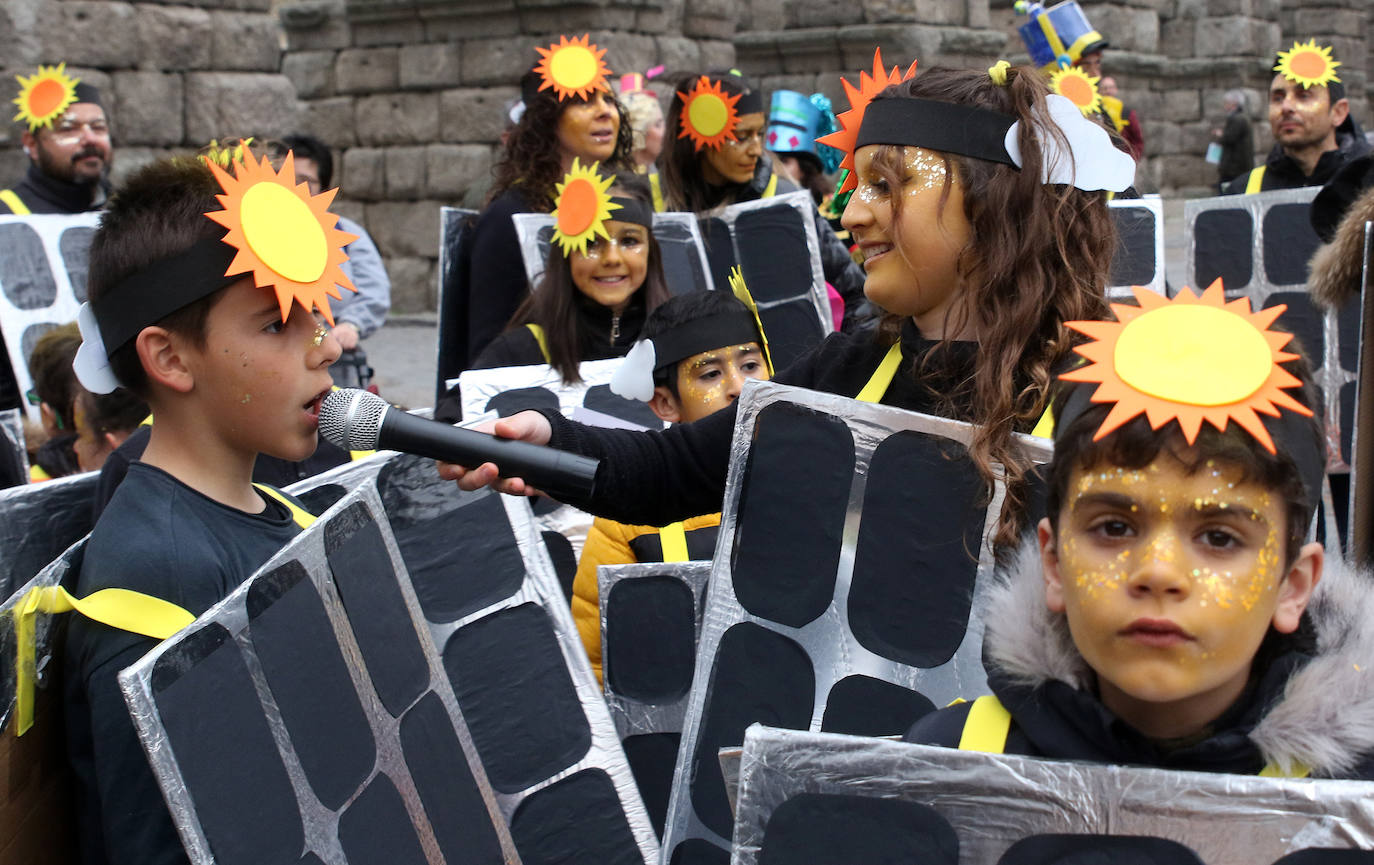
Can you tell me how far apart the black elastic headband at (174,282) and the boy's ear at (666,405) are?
1571 mm

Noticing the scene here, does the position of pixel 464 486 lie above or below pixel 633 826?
above

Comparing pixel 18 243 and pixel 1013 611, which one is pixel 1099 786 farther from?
pixel 18 243

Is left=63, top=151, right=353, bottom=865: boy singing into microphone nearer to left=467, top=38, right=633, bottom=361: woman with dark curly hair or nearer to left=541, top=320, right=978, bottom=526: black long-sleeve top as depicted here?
left=541, top=320, right=978, bottom=526: black long-sleeve top

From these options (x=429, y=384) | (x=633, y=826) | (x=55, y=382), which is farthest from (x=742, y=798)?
(x=429, y=384)

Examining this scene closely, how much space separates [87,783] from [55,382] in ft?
7.30

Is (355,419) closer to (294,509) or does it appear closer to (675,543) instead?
(294,509)

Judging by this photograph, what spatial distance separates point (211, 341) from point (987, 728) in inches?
48.9

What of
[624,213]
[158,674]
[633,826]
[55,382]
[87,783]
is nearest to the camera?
[158,674]

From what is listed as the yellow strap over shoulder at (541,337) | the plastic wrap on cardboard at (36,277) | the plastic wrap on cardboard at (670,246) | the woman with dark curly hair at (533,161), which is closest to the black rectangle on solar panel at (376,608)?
the yellow strap over shoulder at (541,337)

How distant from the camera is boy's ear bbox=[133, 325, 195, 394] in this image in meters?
2.11

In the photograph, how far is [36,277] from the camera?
4.77m

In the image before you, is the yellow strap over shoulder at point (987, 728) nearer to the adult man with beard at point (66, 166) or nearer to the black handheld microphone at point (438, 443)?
the black handheld microphone at point (438, 443)

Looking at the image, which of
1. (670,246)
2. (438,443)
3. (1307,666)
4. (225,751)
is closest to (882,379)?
(438,443)

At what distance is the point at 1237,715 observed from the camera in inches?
58.7
